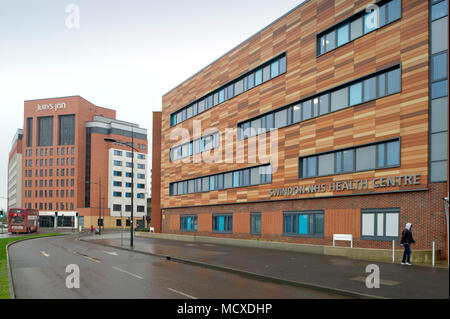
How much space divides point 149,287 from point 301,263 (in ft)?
26.6

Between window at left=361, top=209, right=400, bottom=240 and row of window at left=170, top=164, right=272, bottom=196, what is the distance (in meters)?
8.79

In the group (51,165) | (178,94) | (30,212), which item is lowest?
(30,212)

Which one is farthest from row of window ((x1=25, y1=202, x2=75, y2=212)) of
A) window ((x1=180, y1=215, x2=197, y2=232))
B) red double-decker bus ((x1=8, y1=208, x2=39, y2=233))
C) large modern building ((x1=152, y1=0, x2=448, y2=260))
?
large modern building ((x1=152, y1=0, x2=448, y2=260))

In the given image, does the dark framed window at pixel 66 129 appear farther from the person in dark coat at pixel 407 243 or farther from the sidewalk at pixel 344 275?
the person in dark coat at pixel 407 243

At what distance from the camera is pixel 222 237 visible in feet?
109

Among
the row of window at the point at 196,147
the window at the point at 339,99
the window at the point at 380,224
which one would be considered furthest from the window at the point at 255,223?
the window at the point at 339,99

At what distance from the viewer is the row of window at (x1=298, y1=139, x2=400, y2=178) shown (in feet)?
65.3

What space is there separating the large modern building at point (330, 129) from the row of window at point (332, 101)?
0.07 metres

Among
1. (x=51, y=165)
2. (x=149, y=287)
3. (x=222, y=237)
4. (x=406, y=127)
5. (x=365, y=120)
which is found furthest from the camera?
(x=51, y=165)

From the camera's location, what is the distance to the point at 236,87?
109 feet

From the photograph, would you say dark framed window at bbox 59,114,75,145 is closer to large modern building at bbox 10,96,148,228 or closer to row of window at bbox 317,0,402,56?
large modern building at bbox 10,96,148,228
